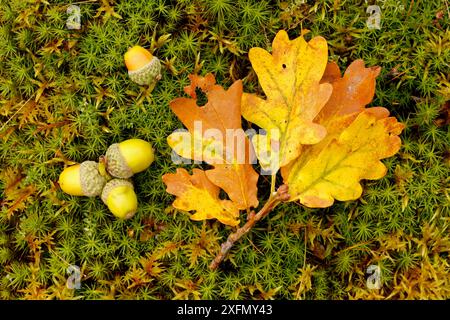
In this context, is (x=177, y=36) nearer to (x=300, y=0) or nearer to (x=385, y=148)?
(x=300, y=0)

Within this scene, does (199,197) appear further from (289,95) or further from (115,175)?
(289,95)

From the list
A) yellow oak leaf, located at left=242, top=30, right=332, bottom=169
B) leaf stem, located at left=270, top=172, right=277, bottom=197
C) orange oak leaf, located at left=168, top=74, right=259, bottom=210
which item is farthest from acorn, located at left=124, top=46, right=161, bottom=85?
leaf stem, located at left=270, top=172, right=277, bottom=197

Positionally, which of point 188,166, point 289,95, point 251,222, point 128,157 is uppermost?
point 289,95

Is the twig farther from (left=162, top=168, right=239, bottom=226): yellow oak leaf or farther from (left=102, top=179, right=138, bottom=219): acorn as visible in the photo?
(left=102, top=179, right=138, bottom=219): acorn

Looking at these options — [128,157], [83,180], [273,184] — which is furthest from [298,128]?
[83,180]

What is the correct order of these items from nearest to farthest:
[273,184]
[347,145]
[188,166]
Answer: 1. [347,145]
2. [273,184]
3. [188,166]

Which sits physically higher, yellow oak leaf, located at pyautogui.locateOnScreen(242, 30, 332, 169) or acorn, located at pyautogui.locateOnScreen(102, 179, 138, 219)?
yellow oak leaf, located at pyautogui.locateOnScreen(242, 30, 332, 169)

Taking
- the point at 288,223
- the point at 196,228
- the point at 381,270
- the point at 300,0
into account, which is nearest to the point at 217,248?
the point at 196,228
